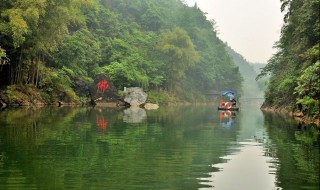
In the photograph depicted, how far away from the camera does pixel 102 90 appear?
51.3m

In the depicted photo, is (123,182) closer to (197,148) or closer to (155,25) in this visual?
(197,148)

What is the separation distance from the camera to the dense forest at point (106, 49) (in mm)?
36531

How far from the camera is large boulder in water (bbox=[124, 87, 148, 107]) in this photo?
52656 mm

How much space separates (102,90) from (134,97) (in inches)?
180

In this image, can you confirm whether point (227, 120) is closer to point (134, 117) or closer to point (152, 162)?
point (134, 117)

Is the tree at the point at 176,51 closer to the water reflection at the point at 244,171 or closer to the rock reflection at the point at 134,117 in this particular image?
the rock reflection at the point at 134,117

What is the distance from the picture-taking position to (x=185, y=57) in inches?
2987

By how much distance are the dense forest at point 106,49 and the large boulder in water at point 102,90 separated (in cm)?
255

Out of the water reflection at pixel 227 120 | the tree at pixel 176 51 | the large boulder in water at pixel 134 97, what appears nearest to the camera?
the water reflection at pixel 227 120

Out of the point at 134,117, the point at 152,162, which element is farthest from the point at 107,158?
the point at 134,117

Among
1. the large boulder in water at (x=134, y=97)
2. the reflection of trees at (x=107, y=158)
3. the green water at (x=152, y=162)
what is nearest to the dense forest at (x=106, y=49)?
the large boulder in water at (x=134, y=97)

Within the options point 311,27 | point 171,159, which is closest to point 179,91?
point 311,27

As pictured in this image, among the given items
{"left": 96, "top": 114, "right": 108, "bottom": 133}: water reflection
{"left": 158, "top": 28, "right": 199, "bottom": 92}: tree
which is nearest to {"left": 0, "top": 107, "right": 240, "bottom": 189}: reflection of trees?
{"left": 96, "top": 114, "right": 108, "bottom": 133}: water reflection

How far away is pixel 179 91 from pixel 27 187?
78111 mm
